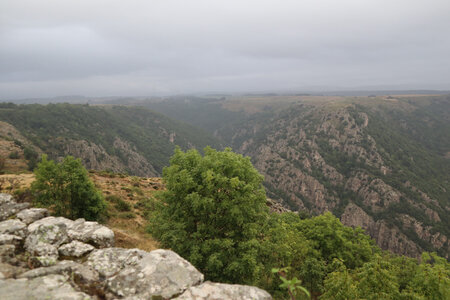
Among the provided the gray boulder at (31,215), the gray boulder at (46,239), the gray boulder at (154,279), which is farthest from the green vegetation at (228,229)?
the gray boulder at (31,215)

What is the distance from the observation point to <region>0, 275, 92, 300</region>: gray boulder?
6340 mm

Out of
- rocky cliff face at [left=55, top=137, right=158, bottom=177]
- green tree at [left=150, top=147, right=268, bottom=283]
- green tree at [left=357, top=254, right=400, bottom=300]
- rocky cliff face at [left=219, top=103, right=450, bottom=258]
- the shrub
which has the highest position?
green tree at [left=150, top=147, right=268, bottom=283]

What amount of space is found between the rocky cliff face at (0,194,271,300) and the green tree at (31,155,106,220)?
35.3 feet

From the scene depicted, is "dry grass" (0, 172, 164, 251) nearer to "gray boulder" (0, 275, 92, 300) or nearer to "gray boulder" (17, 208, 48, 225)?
"gray boulder" (17, 208, 48, 225)

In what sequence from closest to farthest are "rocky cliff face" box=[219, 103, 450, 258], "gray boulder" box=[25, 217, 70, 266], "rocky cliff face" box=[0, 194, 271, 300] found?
"rocky cliff face" box=[0, 194, 271, 300], "gray boulder" box=[25, 217, 70, 266], "rocky cliff face" box=[219, 103, 450, 258]

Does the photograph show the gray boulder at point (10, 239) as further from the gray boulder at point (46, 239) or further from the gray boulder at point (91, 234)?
the gray boulder at point (91, 234)

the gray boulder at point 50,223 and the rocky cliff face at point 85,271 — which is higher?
the gray boulder at point 50,223

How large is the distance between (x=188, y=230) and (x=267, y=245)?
671 centimetres

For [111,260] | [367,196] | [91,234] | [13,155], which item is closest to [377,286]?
[111,260]


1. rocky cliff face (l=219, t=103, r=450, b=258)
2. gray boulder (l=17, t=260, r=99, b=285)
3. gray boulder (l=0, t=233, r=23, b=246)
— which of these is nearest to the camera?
gray boulder (l=17, t=260, r=99, b=285)

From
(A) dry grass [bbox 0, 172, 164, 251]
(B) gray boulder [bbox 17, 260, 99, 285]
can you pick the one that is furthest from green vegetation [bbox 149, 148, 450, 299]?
(B) gray boulder [bbox 17, 260, 99, 285]

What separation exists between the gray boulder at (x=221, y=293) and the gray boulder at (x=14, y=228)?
27.8 ft

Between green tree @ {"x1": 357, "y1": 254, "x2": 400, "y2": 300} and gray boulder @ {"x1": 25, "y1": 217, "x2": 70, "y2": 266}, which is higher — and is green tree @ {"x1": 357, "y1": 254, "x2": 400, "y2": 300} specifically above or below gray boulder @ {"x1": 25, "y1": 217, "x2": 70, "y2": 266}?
below

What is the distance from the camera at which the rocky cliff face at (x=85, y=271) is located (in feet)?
22.8
